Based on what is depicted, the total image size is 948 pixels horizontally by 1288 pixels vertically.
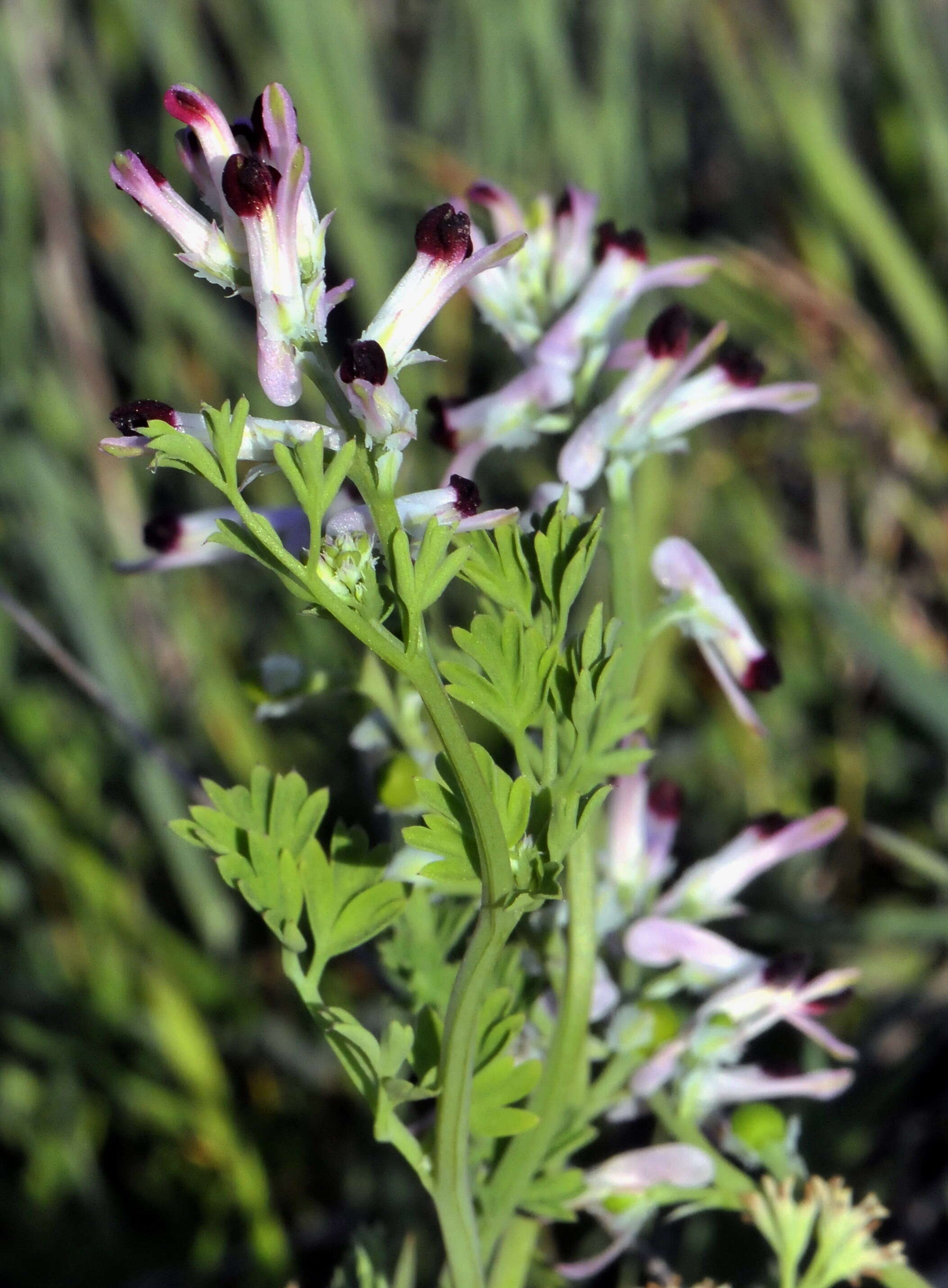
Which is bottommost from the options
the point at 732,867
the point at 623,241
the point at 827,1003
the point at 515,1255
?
the point at 515,1255

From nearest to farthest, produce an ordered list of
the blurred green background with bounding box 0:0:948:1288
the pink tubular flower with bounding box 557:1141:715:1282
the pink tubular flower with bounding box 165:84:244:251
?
the pink tubular flower with bounding box 165:84:244:251 → the pink tubular flower with bounding box 557:1141:715:1282 → the blurred green background with bounding box 0:0:948:1288

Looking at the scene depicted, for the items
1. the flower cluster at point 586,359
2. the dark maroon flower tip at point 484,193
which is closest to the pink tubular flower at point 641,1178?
the flower cluster at point 586,359

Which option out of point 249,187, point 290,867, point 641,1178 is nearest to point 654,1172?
point 641,1178

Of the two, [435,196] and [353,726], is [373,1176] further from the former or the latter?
[435,196]

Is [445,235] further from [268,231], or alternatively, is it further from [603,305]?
[603,305]

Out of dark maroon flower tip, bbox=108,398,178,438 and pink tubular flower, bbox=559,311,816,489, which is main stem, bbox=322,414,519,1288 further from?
pink tubular flower, bbox=559,311,816,489

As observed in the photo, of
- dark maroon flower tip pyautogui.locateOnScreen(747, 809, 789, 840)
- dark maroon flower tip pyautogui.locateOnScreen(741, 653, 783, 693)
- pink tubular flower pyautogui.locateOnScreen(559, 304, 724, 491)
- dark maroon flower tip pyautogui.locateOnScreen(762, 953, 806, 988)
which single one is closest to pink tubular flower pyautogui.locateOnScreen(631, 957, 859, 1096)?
dark maroon flower tip pyautogui.locateOnScreen(762, 953, 806, 988)

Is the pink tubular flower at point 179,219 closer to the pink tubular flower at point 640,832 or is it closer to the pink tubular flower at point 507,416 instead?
the pink tubular flower at point 507,416
